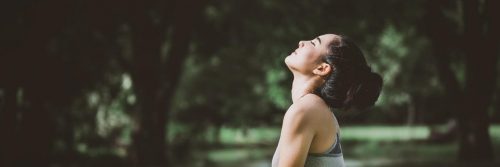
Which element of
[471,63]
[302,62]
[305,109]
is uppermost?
[471,63]

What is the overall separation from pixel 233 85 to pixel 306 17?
11.3m

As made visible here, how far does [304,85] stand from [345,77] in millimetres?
162

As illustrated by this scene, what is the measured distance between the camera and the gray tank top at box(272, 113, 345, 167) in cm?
257

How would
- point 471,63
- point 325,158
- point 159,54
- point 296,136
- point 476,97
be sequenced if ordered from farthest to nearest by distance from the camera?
point 159,54 → point 476,97 → point 471,63 → point 325,158 → point 296,136

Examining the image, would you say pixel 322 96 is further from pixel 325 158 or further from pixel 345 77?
pixel 325 158

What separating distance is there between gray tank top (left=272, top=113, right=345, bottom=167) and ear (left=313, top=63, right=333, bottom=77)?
0.86ft

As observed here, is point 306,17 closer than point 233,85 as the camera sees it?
Yes

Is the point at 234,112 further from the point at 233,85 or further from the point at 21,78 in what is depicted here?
the point at 21,78

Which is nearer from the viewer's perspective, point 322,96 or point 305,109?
point 305,109

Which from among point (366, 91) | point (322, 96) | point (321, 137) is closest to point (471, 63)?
point (366, 91)

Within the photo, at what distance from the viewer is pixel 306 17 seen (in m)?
20.1

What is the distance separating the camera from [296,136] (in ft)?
8.04

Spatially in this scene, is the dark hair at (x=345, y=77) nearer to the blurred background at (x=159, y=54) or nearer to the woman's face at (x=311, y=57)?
the woman's face at (x=311, y=57)

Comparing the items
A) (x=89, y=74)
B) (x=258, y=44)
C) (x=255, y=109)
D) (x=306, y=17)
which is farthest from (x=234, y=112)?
(x=89, y=74)
